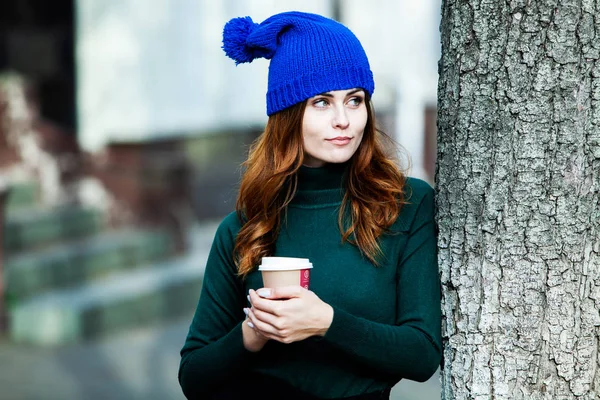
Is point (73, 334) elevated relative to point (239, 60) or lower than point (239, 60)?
lower

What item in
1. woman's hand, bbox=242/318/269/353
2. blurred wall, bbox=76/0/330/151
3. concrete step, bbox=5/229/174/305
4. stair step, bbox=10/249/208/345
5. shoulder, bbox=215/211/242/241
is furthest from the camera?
blurred wall, bbox=76/0/330/151

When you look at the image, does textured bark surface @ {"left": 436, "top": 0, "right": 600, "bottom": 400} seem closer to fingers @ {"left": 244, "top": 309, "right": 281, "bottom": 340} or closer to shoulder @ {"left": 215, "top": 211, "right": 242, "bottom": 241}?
fingers @ {"left": 244, "top": 309, "right": 281, "bottom": 340}

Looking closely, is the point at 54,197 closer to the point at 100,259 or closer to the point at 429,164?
the point at 100,259

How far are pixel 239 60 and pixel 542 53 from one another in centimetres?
89

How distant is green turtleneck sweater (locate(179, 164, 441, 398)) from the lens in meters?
2.40

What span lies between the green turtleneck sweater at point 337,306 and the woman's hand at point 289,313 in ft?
0.21

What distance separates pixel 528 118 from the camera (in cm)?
233

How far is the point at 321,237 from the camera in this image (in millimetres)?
2588

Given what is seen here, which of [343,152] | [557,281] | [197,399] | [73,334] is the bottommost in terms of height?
[73,334]

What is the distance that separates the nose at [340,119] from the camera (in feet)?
8.18

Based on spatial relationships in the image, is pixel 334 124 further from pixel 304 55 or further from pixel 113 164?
pixel 113 164

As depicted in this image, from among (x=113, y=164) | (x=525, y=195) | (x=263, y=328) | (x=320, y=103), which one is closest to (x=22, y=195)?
(x=113, y=164)

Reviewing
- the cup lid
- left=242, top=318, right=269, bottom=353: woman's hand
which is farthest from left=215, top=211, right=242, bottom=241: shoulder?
the cup lid

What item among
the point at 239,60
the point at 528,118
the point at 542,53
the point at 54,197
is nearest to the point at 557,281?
the point at 528,118
